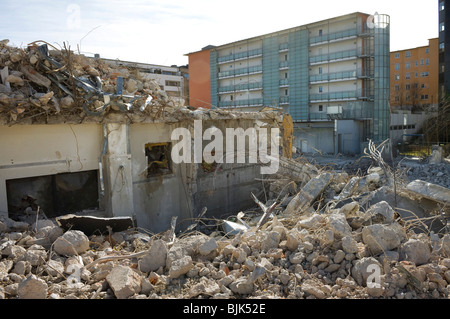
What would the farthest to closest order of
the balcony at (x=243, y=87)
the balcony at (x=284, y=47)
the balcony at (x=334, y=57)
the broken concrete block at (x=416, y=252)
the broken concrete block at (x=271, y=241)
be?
the balcony at (x=243, y=87) → the balcony at (x=284, y=47) → the balcony at (x=334, y=57) → the broken concrete block at (x=271, y=241) → the broken concrete block at (x=416, y=252)

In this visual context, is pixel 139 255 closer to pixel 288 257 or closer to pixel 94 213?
pixel 288 257

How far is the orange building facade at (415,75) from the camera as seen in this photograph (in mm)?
49938

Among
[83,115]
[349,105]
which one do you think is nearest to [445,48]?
[349,105]

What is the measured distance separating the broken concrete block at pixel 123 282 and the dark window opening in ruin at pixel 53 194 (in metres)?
4.90

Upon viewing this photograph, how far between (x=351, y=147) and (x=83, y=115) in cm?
2974

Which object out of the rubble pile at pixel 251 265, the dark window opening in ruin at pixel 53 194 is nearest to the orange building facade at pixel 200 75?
the dark window opening in ruin at pixel 53 194

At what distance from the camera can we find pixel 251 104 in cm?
4344

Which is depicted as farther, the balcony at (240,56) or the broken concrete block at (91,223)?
the balcony at (240,56)

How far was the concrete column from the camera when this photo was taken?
9391 millimetres

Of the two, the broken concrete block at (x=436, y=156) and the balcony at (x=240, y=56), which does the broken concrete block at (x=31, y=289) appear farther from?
the balcony at (x=240, y=56)

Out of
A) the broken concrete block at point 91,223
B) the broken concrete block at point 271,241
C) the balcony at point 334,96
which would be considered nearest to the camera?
the broken concrete block at point 271,241

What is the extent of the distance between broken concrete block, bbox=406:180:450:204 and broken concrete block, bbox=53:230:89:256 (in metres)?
6.83

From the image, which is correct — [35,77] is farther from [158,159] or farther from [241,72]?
[241,72]

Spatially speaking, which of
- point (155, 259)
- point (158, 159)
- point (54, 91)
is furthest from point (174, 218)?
point (54, 91)
